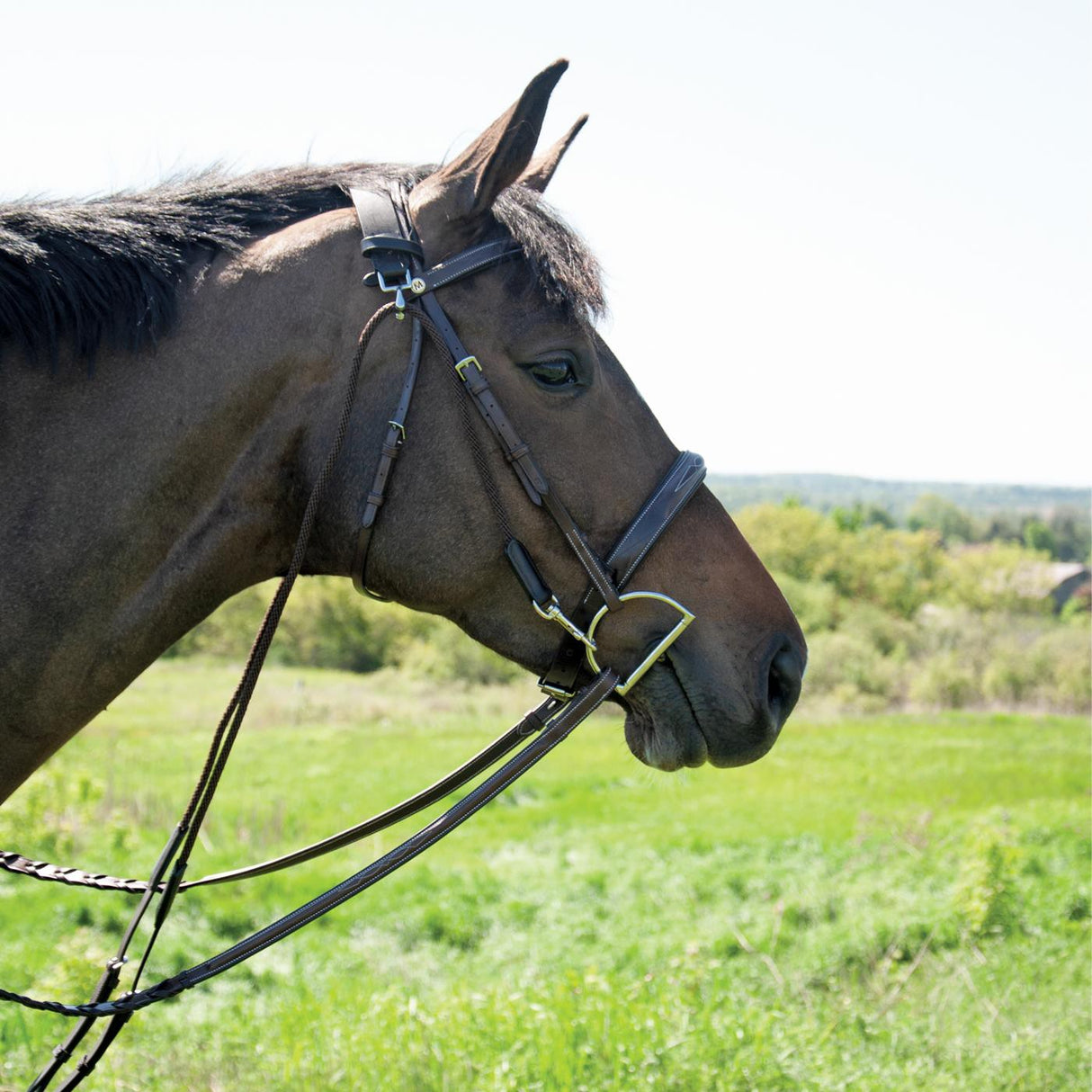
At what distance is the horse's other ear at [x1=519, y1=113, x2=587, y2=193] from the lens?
121 inches

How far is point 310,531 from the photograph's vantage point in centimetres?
263

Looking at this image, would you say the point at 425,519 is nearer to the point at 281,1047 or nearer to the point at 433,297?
the point at 433,297

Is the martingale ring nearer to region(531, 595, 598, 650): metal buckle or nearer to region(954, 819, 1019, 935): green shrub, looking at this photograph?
region(531, 595, 598, 650): metal buckle

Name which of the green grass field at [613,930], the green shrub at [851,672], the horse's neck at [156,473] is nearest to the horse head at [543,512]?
the horse's neck at [156,473]

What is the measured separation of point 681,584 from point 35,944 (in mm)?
9726

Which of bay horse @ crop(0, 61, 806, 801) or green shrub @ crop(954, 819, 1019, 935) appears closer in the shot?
bay horse @ crop(0, 61, 806, 801)

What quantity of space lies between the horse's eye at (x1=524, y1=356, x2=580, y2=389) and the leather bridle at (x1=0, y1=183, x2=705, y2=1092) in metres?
0.14

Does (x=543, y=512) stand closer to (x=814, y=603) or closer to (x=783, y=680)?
(x=783, y=680)

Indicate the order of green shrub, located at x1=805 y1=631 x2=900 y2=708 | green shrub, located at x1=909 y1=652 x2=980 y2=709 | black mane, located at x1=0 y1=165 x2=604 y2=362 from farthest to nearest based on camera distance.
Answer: green shrub, located at x1=805 y1=631 x2=900 y2=708
green shrub, located at x1=909 y1=652 x2=980 y2=709
black mane, located at x1=0 y1=165 x2=604 y2=362

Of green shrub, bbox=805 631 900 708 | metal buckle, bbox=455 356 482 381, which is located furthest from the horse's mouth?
green shrub, bbox=805 631 900 708

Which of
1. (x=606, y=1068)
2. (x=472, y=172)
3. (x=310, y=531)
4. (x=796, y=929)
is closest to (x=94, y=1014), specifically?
(x=310, y=531)

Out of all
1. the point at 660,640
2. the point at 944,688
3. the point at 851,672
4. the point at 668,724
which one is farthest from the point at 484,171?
the point at 851,672

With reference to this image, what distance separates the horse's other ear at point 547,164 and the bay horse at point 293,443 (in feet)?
0.94

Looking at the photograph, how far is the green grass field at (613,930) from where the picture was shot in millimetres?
6035
